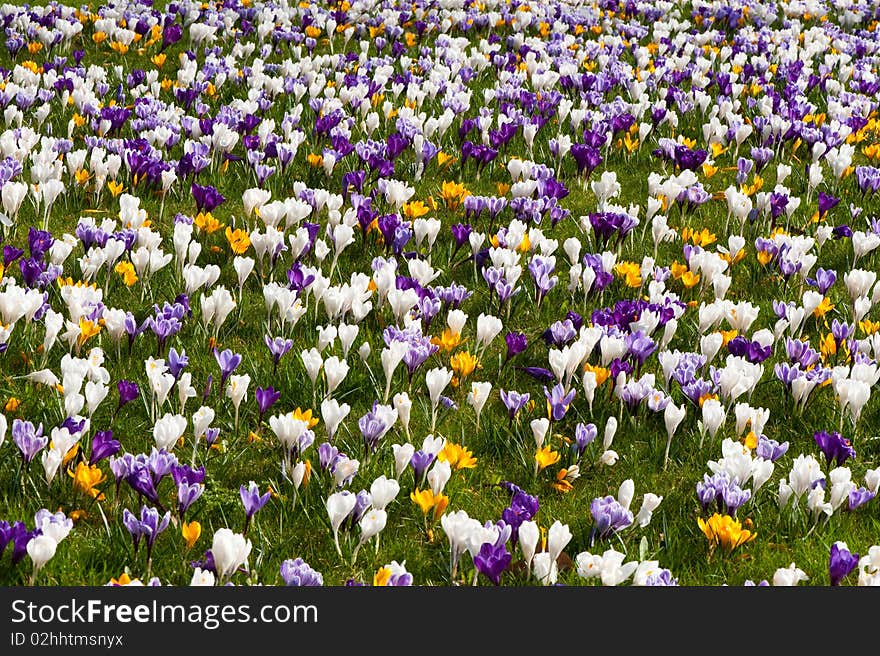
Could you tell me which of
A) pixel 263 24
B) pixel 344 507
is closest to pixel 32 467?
pixel 344 507

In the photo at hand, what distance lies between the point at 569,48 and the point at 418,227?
7.20 metres

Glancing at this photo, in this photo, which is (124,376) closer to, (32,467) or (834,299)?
(32,467)

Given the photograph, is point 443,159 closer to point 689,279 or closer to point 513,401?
point 689,279

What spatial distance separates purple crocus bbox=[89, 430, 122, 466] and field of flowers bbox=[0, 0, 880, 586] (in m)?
0.01

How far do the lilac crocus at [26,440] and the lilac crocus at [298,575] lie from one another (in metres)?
1.23

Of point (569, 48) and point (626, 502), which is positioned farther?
point (569, 48)

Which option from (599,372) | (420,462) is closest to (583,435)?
(599,372)

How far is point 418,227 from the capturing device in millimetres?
6375

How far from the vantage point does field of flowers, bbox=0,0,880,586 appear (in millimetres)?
3828

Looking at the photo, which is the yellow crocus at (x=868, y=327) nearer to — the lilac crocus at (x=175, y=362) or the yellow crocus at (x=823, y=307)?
the yellow crocus at (x=823, y=307)

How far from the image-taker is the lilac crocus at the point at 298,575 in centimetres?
328

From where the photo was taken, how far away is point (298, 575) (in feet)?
10.9

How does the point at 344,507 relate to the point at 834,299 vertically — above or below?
below

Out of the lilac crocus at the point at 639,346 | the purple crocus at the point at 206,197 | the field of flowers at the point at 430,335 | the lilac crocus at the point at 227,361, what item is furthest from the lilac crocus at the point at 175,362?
the purple crocus at the point at 206,197
